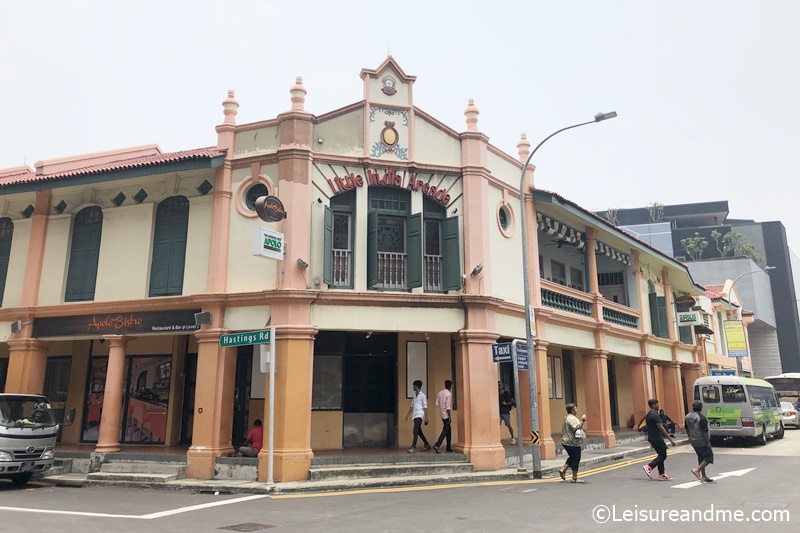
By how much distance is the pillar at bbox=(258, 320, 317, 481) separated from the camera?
42.2 ft

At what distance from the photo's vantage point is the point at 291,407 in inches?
521

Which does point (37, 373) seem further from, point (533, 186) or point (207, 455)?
point (533, 186)

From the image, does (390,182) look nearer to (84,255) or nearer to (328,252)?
(328,252)

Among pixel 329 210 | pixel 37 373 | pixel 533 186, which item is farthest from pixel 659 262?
pixel 37 373

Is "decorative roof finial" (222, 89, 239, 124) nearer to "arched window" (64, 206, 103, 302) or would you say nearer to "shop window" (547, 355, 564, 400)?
"arched window" (64, 206, 103, 302)

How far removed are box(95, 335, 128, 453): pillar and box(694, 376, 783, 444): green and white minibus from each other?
64.0 feet

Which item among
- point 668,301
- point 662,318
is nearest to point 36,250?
point 662,318

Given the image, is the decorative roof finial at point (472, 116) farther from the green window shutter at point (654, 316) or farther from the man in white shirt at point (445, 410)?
the green window shutter at point (654, 316)

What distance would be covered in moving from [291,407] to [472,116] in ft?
29.6

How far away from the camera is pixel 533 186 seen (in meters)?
17.9

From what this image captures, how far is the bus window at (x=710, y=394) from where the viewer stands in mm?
21725

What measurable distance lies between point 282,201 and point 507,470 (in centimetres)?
839

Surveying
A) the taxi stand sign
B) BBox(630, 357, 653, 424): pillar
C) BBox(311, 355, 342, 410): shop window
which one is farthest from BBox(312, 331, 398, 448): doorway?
BBox(630, 357, 653, 424): pillar

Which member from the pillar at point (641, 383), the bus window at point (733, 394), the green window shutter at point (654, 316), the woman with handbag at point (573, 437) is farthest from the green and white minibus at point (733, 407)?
the woman with handbag at point (573, 437)
